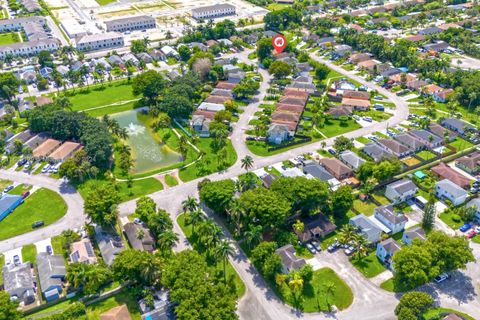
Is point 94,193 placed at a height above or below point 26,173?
above

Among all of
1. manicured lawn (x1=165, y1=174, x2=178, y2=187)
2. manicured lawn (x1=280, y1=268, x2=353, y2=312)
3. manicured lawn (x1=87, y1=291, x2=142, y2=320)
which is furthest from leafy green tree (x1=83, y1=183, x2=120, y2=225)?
manicured lawn (x1=280, y1=268, x2=353, y2=312)

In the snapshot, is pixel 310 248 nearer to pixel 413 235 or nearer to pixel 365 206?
pixel 365 206

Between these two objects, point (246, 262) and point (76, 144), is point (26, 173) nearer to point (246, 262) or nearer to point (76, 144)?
point (76, 144)

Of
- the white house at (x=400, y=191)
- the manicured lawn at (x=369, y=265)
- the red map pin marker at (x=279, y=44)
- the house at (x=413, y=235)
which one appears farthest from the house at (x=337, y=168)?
the red map pin marker at (x=279, y=44)

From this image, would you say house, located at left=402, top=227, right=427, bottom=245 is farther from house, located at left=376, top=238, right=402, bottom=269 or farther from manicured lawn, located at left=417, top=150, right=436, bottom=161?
manicured lawn, located at left=417, top=150, right=436, bottom=161

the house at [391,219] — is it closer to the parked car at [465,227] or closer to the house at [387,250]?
the house at [387,250]

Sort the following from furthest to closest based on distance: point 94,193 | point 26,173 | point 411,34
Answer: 1. point 411,34
2. point 26,173
3. point 94,193

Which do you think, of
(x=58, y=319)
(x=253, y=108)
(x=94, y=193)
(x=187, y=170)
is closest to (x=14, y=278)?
(x=58, y=319)
